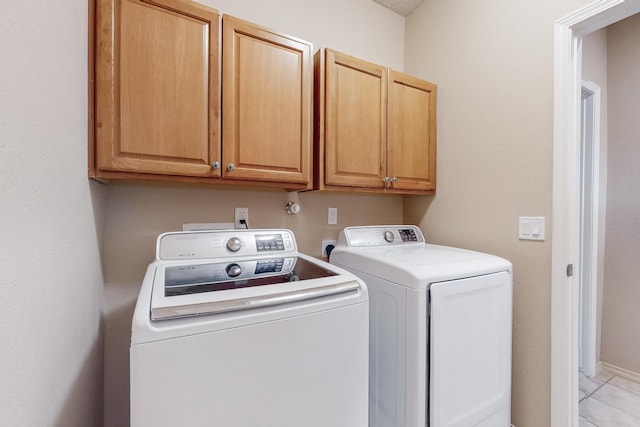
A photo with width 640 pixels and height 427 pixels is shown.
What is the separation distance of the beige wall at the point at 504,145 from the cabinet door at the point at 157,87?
4.99ft

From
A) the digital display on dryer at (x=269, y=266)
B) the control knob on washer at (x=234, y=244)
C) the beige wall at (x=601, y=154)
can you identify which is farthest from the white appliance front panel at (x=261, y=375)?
the beige wall at (x=601, y=154)

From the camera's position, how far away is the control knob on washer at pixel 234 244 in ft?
4.48

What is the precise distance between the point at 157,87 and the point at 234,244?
29.7 inches

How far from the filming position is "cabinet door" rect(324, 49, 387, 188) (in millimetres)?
1563

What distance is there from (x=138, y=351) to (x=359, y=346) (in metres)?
0.67

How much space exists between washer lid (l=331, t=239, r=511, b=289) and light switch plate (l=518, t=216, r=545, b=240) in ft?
0.70

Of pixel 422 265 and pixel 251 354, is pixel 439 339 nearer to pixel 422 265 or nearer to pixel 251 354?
pixel 422 265

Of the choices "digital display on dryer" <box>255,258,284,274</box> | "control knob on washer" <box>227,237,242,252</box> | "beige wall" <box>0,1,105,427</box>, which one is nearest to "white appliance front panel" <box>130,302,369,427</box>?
"beige wall" <box>0,1,105,427</box>

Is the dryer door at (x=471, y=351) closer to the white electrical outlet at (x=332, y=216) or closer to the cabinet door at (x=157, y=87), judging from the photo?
the white electrical outlet at (x=332, y=216)

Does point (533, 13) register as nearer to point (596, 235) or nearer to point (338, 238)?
point (338, 238)

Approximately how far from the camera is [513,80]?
1.59m

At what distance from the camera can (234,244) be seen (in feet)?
4.53

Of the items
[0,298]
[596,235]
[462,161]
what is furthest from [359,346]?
[596,235]

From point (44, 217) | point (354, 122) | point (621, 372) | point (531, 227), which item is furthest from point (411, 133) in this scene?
point (621, 372)
